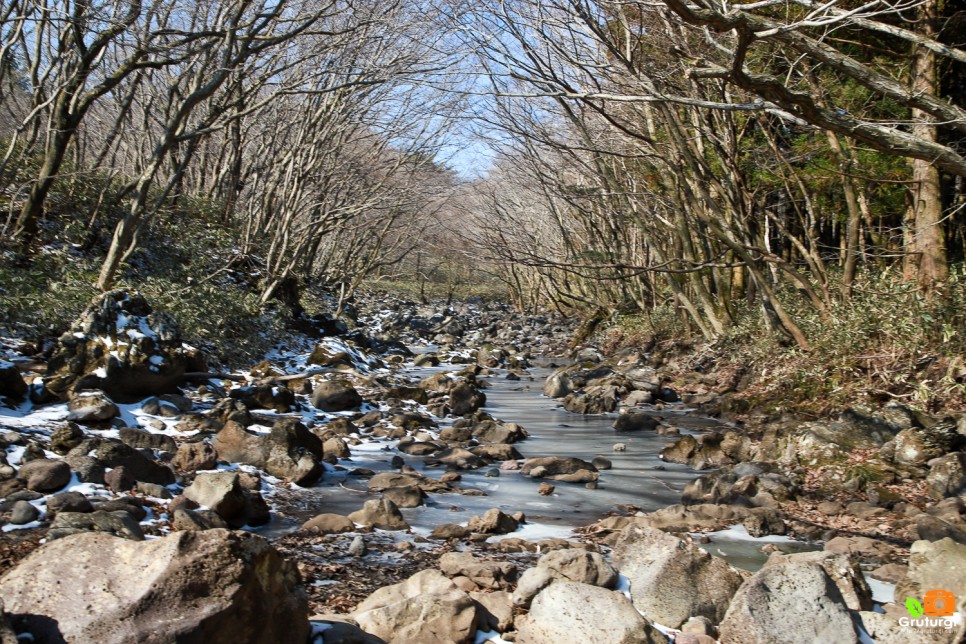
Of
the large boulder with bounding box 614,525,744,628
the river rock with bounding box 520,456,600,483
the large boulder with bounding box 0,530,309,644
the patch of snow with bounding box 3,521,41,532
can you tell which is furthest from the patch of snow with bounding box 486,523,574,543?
the patch of snow with bounding box 3,521,41,532

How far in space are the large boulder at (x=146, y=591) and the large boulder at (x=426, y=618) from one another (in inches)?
23.7

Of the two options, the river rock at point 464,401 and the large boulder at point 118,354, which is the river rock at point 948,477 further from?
the large boulder at point 118,354

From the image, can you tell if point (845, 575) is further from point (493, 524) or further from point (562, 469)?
point (562, 469)

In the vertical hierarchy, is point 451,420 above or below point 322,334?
below

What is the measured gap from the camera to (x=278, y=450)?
6.22m

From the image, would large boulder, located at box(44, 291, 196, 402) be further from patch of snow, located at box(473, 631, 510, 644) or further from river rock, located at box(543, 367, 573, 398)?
river rock, located at box(543, 367, 573, 398)

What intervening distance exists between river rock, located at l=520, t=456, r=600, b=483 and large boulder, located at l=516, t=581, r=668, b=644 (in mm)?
3501

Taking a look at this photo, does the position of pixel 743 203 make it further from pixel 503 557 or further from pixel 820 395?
pixel 503 557

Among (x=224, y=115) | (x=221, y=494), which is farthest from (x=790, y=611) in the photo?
(x=224, y=115)

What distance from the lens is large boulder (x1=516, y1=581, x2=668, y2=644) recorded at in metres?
3.03

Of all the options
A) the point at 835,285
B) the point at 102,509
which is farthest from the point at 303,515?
the point at 835,285

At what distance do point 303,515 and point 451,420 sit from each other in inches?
187

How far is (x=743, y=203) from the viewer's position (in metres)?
10.4

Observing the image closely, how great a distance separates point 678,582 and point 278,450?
3755mm
